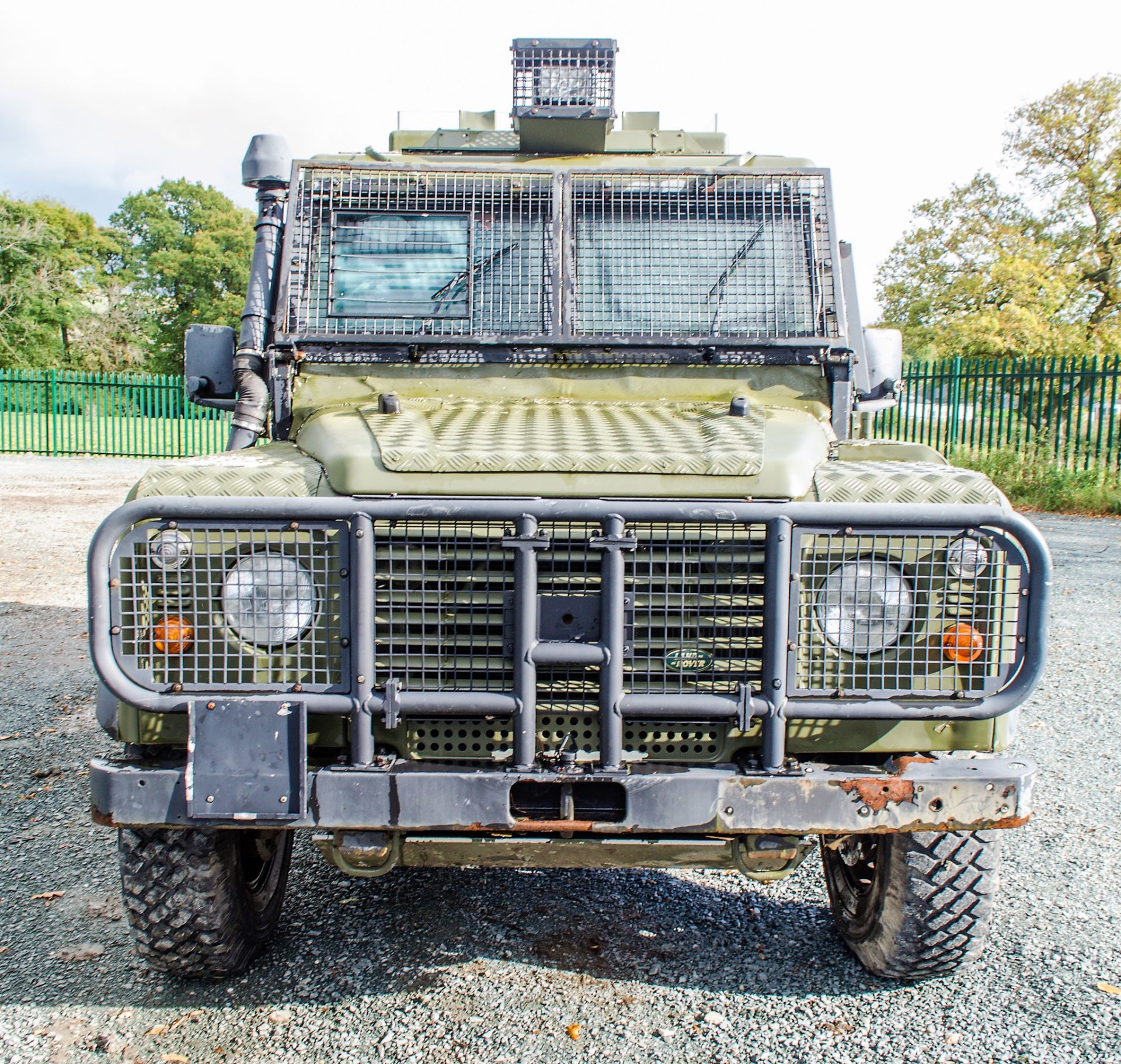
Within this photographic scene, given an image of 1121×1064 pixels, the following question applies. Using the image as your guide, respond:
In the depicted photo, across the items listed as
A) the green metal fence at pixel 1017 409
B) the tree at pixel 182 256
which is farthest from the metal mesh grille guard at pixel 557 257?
the tree at pixel 182 256

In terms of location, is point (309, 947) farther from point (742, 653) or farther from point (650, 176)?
point (650, 176)

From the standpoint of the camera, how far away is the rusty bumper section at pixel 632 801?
7.88 ft

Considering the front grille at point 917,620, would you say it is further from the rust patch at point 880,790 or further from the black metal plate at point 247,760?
the black metal plate at point 247,760

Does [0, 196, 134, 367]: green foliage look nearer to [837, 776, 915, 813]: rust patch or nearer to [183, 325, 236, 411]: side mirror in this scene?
[183, 325, 236, 411]: side mirror

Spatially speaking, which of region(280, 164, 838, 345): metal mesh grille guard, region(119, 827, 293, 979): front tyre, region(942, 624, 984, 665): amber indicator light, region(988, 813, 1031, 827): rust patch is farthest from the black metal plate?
region(280, 164, 838, 345): metal mesh grille guard

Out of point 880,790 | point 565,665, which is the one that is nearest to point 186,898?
point 565,665

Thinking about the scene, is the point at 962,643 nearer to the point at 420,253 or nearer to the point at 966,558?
the point at 966,558

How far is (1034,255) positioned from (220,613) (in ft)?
71.4

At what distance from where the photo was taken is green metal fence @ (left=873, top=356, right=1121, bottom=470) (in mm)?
14336

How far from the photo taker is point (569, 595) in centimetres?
249

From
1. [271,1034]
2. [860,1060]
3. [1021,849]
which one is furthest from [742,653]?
[1021,849]

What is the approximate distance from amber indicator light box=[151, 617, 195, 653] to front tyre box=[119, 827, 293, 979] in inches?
21.8

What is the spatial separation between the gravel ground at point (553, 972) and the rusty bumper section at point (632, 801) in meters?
0.69

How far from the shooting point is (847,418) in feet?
12.2
